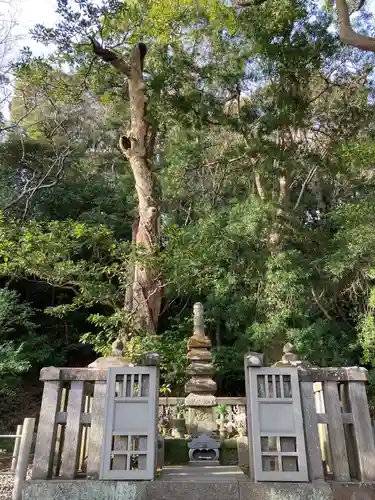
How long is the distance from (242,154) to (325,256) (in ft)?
9.43

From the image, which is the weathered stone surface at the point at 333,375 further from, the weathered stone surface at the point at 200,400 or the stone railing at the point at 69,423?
the weathered stone surface at the point at 200,400

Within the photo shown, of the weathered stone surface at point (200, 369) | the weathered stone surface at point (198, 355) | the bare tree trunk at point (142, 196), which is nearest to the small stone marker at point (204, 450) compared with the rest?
the weathered stone surface at point (200, 369)

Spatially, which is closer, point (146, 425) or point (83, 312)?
point (146, 425)

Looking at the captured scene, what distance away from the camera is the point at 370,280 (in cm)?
846

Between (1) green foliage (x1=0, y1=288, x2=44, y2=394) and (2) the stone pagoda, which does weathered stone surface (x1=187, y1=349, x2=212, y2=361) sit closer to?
(2) the stone pagoda

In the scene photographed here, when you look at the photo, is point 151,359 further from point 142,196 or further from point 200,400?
point 142,196

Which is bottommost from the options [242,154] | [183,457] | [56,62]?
[183,457]

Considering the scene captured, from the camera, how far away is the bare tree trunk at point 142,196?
246 inches

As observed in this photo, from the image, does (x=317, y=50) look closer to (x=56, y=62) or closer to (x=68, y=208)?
(x=56, y=62)

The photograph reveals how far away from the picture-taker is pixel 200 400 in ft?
20.3

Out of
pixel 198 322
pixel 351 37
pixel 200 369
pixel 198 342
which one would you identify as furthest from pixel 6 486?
pixel 351 37

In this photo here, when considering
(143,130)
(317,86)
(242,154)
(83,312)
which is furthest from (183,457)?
(317,86)

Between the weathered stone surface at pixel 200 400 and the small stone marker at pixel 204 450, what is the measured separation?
0.83 m

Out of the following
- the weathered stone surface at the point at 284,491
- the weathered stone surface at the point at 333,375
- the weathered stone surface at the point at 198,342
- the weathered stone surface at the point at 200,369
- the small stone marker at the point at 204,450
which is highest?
the weathered stone surface at the point at 198,342
